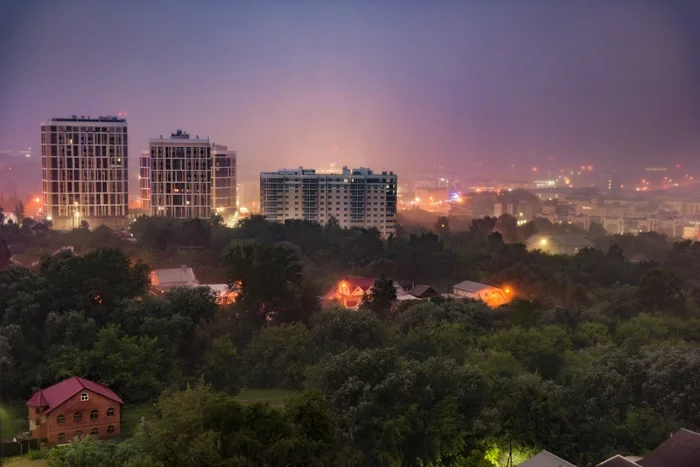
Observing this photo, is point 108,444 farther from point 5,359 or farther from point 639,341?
point 639,341

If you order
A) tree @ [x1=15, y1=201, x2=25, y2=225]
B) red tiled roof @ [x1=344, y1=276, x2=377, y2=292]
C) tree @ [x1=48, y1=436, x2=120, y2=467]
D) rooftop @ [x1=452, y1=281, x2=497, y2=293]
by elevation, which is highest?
tree @ [x1=15, y1=201, x2=25, y2=225]

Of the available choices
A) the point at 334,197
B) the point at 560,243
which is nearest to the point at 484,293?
the point at 560,243

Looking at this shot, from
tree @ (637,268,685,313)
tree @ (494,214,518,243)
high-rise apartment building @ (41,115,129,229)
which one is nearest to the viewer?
tree @ (637,268,685,313)

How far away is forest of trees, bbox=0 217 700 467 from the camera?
12.0 feet

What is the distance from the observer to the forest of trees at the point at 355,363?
3656 millimetres

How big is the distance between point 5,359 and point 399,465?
2656mm

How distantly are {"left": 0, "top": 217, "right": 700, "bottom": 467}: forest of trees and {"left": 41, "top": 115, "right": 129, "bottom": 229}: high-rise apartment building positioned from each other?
251 inches

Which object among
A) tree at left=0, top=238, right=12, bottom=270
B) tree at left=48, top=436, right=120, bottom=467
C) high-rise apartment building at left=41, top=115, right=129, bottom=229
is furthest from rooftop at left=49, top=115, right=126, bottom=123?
tree at left=48, top=436, right=120, bottom=467

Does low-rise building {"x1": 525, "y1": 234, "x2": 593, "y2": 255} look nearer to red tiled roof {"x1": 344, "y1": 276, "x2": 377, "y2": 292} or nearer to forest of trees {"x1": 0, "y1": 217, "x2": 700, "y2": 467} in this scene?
forest of trees {"x1": 0, "y1": 217, "x2": 700, "y2": 467}

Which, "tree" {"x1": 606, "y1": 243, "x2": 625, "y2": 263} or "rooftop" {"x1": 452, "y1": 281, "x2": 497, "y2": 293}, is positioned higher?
"tree" {"x1": 606, "y1": 243, "x2": 625, "y2": 263}

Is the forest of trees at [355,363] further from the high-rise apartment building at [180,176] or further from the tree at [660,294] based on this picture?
the high-rise apartment building at [180,176]

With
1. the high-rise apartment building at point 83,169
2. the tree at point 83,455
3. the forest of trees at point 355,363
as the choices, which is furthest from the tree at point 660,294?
the high-rise apartment building at point 83,169

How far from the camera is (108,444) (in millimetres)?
4070

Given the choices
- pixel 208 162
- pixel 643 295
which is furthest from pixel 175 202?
pixel 643 295
